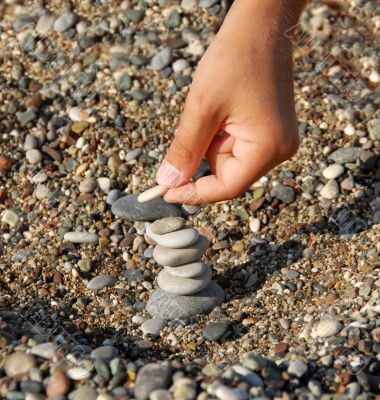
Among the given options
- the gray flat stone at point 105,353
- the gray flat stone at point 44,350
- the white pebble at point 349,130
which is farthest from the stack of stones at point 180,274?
the white pebble at point 349,130

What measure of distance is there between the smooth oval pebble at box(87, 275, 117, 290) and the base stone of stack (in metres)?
0.21

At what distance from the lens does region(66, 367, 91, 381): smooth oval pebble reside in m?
2.30

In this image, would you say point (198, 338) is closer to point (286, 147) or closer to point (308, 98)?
point (286, 147)

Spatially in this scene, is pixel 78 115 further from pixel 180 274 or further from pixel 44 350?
pixel 44 350

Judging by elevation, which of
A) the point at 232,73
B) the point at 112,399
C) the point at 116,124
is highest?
the point at 232,73

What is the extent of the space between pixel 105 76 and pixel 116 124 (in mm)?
330

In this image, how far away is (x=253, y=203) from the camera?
132 inches

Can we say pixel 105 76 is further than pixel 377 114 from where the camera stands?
Yes

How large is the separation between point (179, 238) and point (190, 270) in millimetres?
138

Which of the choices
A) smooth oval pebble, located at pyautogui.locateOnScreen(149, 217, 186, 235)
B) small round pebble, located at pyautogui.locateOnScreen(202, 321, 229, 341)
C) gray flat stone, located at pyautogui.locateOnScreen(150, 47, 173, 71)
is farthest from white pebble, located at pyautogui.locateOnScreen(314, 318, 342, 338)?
gray flat stone, located at pyautogui.locateOnScreen(150, 47, 173, 71)

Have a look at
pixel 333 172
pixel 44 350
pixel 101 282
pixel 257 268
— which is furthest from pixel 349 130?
pixel 44 350

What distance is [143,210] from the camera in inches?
127

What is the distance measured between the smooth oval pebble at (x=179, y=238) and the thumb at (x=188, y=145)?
0.67 ft

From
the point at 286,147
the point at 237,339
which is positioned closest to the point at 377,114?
the point at 286,147
